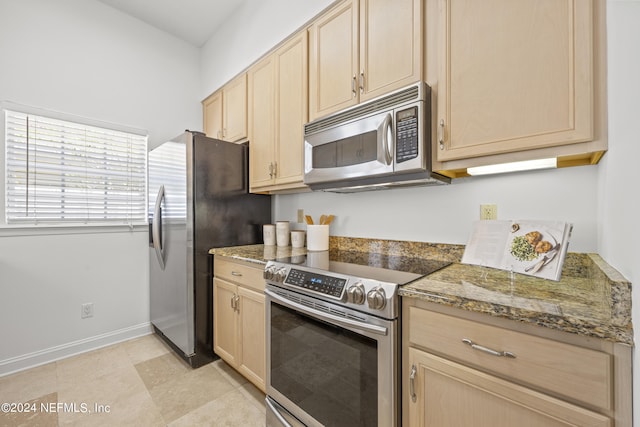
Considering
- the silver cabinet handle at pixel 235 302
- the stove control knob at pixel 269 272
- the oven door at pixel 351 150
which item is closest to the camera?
the oven door at pixel 351 150

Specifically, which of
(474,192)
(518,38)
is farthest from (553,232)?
(518,38)

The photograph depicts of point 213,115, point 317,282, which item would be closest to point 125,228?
point 213,115

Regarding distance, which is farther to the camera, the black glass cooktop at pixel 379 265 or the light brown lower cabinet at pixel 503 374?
the black glass cooktop at pixel 379 265

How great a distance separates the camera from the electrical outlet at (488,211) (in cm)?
137

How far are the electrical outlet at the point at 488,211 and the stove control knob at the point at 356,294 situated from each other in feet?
2.66

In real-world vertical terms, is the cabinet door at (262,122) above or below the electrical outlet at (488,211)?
above

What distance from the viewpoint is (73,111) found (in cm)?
232

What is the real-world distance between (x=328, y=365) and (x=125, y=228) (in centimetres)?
238

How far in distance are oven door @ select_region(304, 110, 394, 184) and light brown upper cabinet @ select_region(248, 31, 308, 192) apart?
19 cm

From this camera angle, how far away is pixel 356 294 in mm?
1068

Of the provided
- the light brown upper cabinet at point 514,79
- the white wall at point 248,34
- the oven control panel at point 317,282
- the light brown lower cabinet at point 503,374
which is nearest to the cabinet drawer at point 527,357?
the light brown lower cabinet at point 503,374

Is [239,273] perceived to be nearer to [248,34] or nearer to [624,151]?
[624,151]

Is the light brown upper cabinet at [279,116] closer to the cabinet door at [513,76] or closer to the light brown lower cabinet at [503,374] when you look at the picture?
the cabinet door at [513,76]

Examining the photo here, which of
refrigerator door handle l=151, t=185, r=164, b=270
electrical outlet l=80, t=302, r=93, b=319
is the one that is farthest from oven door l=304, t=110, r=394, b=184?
electrical outlet l=80, t=302, r=93, b=319
